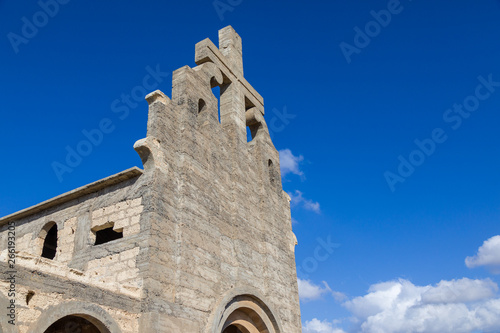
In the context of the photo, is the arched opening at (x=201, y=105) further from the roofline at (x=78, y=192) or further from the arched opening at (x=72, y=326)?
the arched opening at (x=72, y=326)

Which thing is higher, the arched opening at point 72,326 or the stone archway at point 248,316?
the stone archway at point 248,316

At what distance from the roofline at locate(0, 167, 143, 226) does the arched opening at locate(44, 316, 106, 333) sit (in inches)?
98.7

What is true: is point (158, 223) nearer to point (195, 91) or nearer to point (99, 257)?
point (99, 257)

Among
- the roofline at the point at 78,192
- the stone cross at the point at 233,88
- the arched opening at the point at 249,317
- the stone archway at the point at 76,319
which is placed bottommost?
the stone archway at the point at 76,319

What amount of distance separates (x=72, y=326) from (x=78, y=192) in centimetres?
A: 273

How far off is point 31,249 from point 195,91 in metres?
4.76

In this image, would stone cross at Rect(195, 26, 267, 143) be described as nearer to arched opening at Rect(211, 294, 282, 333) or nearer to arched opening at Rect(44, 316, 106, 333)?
arched opening at Rect(211, 294, 282, 333)

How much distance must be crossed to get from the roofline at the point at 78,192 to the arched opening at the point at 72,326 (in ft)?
8.22

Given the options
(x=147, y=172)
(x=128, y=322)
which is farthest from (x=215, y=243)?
(x=128, y=322)

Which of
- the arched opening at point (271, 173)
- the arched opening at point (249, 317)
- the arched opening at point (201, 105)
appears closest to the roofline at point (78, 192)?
the arched opening at point (201, 105)

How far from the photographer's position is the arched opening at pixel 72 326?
7.08 m

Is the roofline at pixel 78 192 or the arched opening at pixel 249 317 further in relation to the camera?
the arched opening at pixel 249 317

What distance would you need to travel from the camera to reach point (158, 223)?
7.86 metres

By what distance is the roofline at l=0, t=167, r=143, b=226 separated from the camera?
837cm
